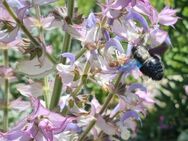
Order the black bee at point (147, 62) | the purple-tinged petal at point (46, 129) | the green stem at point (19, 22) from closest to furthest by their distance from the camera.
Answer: the purple-tinged petal at point (46, 129), the green stem at point (19, 22), the black bee at point (147, 62)

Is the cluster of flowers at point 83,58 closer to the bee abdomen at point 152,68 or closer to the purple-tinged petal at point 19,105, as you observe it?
the bee abdomen at point 152,68

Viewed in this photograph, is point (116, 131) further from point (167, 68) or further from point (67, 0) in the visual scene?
point (167, 68)

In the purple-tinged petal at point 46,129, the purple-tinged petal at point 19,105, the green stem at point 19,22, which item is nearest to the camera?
the purple-tinged petal at point 46,129

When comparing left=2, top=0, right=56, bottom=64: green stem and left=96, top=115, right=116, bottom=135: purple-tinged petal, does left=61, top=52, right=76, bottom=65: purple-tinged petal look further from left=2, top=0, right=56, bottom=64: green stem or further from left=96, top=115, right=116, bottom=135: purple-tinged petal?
left=96, top=115, right=116, bottom=135: purple-tinged petal

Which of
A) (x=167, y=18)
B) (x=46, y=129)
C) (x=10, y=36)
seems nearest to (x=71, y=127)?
(x=46, y=129)

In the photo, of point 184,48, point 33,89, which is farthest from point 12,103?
point 184,48

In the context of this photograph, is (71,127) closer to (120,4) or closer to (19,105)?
(120,4)

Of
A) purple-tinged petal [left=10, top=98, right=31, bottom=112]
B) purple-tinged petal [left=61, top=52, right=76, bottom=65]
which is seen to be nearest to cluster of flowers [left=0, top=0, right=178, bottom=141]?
purple-tinged petal [left=61, top=52, right=76, bottom=65]

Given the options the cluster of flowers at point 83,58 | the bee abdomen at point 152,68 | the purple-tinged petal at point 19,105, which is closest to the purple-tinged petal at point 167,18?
the cluster of flowers at point 83,58

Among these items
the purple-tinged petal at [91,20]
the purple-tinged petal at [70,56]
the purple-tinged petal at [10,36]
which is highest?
the purple-tinged petal at [91,20]
